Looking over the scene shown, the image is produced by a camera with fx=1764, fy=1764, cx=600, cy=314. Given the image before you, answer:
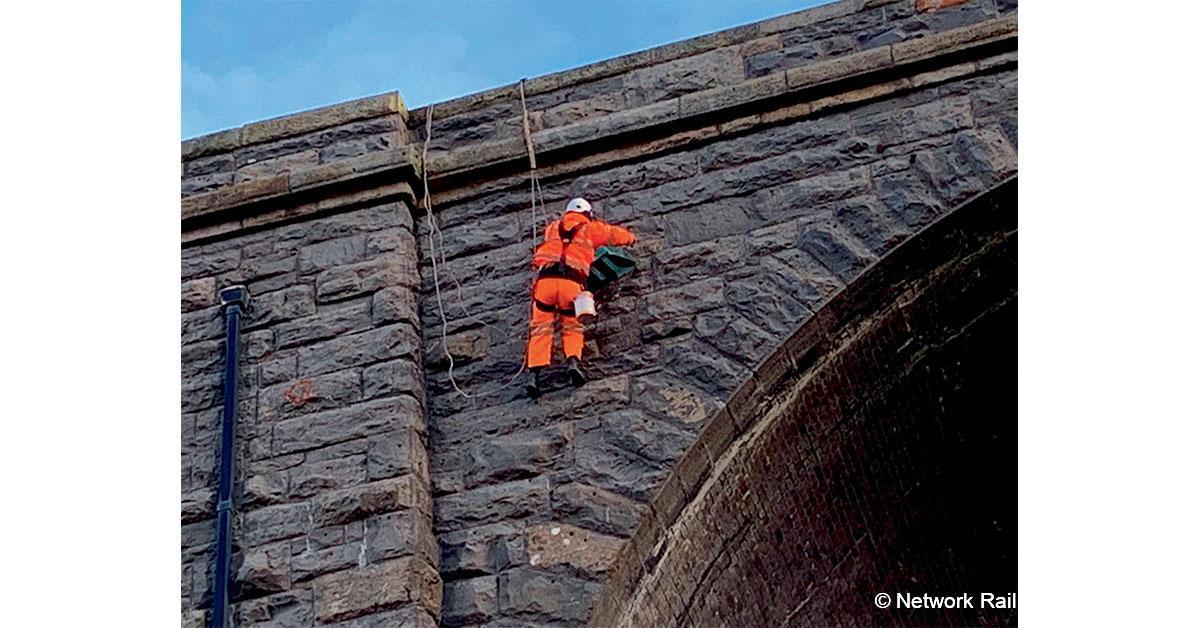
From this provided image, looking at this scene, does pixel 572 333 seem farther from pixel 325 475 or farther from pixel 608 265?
pixel 325 475

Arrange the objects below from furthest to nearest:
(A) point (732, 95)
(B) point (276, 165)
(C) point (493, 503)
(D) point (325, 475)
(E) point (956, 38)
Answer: (B) point (276, 165)
(A) point (732, 95)
(E) point (956, 38)
(D) point (325, 475)
(C) point (493, 503)

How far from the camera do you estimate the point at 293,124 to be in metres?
7.32

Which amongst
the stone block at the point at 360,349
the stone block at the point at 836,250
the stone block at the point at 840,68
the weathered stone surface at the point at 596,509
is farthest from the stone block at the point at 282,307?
the stone block at the point at 840,68

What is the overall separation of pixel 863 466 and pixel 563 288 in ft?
4.99

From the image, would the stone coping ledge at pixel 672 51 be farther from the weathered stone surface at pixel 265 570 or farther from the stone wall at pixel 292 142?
the weathered stone surface at pixel 265 570

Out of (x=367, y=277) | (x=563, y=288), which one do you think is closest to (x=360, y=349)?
(x=367, y=277)

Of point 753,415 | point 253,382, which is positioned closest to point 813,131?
point 753,415

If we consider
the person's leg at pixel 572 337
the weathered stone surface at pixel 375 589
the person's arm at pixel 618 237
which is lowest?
the weathered stone surface at pixel 375 589

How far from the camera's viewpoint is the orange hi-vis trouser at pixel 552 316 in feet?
20.6

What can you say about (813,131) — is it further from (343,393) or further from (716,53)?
(343,393)

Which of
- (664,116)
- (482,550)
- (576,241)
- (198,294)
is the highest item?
(664,116)

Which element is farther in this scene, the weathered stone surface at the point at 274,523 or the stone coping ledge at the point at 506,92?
the stone coping ledge at the point at 506,92

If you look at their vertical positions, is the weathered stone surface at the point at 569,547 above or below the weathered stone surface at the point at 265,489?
below

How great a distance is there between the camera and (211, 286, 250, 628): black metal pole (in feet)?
19.6
